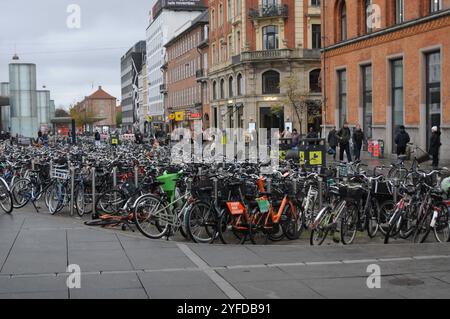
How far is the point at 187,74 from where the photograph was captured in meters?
88.1

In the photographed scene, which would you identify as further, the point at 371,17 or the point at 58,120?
the point at 58,120

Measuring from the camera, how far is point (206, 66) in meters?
76.9

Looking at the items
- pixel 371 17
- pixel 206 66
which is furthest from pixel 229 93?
pixel 371 17

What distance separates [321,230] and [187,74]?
7894cm

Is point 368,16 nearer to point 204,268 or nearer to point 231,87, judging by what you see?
point 204,268

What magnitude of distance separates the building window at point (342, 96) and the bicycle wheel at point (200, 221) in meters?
28.4

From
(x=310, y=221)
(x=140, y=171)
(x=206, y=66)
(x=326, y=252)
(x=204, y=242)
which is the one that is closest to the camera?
(x=326, y=252)

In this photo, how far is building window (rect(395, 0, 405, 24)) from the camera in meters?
30.9

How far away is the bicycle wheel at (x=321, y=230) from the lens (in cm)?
1027

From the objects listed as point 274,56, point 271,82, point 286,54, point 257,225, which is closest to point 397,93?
point 257,225

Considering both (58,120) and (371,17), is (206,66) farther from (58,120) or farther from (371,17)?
(371,17)

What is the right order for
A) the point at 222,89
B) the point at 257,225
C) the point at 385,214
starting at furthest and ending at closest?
the point at 222,89 → the point at 385,214 → the point at 257,225

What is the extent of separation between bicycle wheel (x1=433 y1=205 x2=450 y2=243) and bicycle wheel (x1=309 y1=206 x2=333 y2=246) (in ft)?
5.72

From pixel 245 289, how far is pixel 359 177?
555cm
